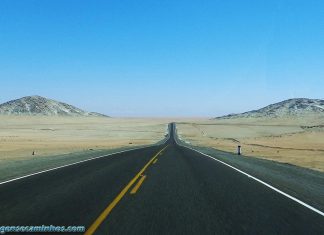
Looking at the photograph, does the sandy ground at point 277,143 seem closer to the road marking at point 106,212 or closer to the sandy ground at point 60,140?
the sandy ground at point 60,140

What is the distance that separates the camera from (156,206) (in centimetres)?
1041

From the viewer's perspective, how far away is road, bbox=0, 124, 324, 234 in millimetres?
8250

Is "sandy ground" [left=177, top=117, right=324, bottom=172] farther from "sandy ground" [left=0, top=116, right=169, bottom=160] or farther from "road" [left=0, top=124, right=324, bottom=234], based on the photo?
"road" [left=0, top=124, right=324, bottom=234]

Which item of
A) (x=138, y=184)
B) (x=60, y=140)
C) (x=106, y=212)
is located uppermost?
(x=60, y=140)

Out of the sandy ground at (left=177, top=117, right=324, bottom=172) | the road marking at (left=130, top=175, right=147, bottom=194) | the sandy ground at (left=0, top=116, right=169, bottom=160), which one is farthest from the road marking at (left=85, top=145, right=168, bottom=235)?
the sandy ground at (left=0, top=116, right=169, bottom=160)

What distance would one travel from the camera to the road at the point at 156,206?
825cm

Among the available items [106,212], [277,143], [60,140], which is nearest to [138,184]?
[106,212]

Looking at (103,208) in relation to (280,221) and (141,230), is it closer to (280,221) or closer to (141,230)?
(141,230)

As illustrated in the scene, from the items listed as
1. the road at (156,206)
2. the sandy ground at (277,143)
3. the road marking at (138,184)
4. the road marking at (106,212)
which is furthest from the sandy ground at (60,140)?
the road marking at (106,212)

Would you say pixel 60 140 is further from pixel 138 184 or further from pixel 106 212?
pixel 106 212

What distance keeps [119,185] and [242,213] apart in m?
5.67

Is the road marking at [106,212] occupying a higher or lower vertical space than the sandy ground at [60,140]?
lower

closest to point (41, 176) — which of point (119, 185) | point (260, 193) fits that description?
point (119, 185)

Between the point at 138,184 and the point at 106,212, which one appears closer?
the point at 106,212
